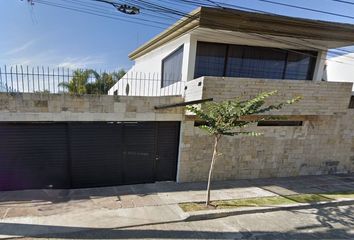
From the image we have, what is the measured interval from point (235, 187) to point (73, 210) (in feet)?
16.7

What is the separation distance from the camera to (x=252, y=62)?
945cm

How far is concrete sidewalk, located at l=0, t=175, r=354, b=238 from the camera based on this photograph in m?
5.09

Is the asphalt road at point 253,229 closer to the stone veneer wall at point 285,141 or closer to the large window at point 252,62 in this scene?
the stone veneer wall at point 285,141

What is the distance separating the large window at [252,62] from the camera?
890 cm

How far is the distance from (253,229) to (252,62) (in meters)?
6.56

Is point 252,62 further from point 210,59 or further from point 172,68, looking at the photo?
point 172,68

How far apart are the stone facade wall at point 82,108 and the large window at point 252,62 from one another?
7.45 feet

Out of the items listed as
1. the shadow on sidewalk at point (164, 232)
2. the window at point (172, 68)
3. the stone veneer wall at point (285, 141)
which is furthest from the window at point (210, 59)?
the shadow on sidewalk at point (164, 232)

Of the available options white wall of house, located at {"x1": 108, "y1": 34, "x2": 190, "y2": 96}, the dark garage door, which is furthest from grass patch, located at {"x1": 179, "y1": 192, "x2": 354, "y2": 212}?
white wall of house, located at {"x1": 108, "y1": 34, "x2": 190, "y2": 96}

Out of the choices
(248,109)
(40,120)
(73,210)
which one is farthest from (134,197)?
(248,109)

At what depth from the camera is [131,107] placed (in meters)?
7.22

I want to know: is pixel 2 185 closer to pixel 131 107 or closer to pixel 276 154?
pixel 131 107

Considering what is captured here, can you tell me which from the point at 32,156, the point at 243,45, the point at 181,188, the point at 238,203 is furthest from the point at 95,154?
the point at 243,45

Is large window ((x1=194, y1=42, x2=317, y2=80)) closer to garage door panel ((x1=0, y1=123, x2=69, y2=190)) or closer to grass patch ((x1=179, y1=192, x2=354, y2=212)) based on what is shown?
grass patch ((x1=179, y1=192, x2=354, y2=212))
